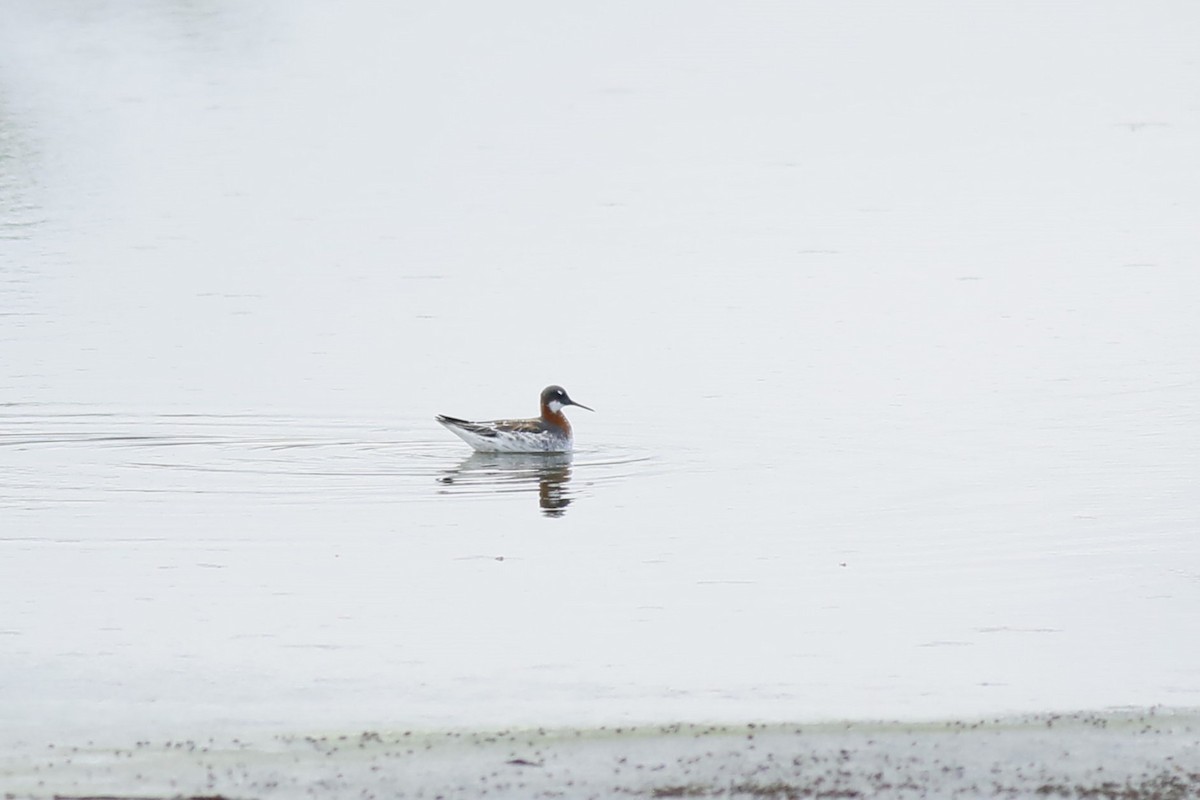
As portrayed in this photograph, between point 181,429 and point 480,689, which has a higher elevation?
point 181,429

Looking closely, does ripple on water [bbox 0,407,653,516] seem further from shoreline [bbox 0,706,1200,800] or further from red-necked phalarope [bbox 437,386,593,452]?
shoreline [bbox 0,706,1200,800]

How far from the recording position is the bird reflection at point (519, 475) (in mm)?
13602

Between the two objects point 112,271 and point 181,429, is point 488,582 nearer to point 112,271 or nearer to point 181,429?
point 181,429

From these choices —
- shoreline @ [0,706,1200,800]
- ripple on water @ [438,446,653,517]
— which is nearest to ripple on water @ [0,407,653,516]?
ripple on water @ [438,446,653,517]

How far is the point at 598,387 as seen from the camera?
17062mm

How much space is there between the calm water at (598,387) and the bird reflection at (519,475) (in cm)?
8

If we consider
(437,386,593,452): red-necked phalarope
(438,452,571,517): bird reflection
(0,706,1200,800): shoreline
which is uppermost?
(437,386,593,452): red-necked phalarope

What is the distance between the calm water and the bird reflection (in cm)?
8

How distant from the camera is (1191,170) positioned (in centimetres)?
2709

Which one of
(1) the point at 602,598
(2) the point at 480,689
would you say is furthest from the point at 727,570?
(2) the point at 480,689

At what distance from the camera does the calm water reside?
29.4ft

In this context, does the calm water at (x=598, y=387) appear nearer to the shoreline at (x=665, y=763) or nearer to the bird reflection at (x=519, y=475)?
the bird reflection at (x=519, y=475)

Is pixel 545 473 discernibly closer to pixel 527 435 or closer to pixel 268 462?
pixel 527 435

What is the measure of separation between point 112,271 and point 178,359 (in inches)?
162
